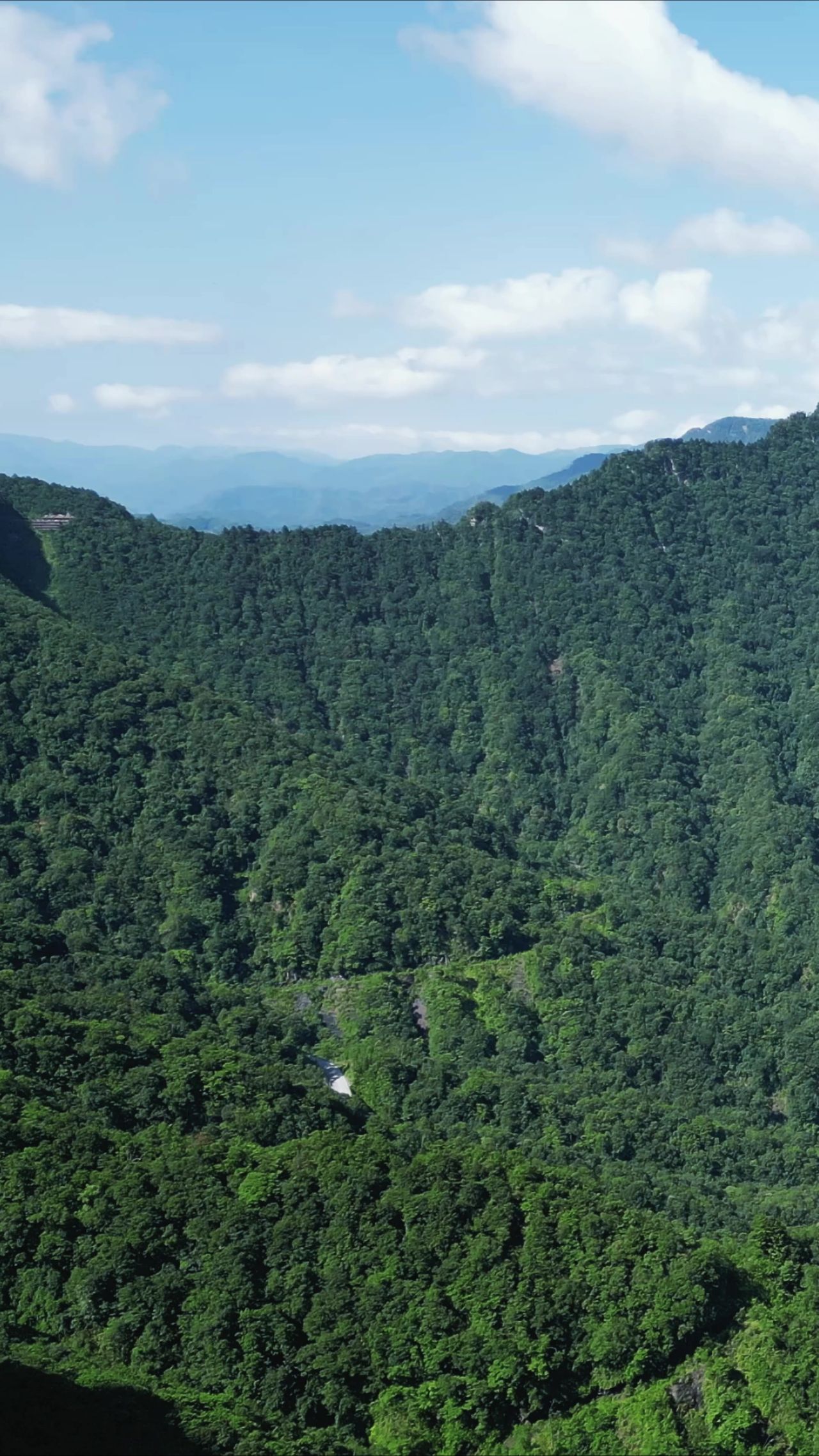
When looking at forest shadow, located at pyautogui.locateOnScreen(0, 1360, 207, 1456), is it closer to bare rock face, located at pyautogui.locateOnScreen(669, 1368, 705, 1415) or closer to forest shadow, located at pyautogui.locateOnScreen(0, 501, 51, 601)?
bare rock face, located at pyautogui.locateOnScreen(669, 1368, 705, 1415)

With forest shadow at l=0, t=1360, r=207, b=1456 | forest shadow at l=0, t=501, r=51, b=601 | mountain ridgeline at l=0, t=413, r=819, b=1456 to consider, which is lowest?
mountain ridgeline at l=0, t=413, r=819, b=1456

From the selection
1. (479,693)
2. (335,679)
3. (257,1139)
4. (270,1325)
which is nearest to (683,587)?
(479,693)

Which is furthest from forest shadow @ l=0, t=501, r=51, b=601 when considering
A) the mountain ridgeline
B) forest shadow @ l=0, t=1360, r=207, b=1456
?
forest shadow @ l=0, t=1360, r=207, b=1456

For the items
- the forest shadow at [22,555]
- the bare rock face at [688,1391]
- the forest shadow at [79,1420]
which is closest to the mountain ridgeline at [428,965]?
the bare rock face at [688,1391]

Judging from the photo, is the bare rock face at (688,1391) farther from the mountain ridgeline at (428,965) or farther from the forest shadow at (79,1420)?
the forest shadow at (79,1420)

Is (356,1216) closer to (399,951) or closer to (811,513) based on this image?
(399,951)
